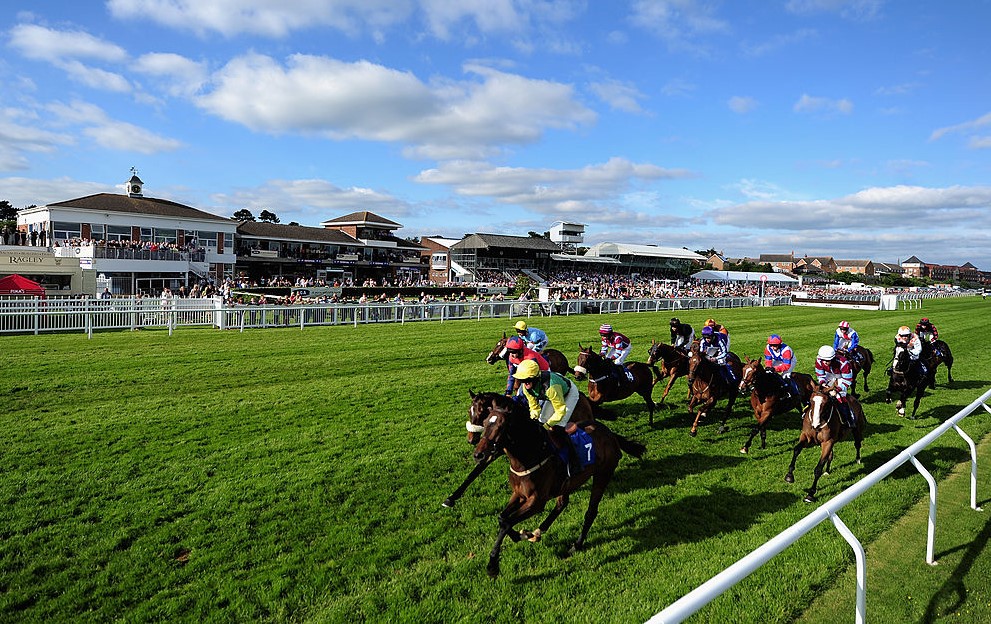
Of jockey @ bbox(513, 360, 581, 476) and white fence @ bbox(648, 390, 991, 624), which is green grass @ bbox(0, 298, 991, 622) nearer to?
white fence @ bbox(648, 390, 991, 624)

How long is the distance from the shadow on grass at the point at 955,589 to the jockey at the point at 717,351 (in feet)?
13.1

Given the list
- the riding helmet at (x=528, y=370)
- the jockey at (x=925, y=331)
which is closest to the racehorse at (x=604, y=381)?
the riding helmet at (x=528, y=370)

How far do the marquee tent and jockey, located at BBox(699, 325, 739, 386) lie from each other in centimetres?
2049

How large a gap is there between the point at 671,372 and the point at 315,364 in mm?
7329

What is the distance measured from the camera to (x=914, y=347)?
Answer: 9883 millimetres

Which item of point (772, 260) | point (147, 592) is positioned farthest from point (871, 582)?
point (772, 260)

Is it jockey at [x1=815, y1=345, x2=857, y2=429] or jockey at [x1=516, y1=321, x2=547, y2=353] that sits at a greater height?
jockey at [x1=516, y1=321, x2=547, y2=353]

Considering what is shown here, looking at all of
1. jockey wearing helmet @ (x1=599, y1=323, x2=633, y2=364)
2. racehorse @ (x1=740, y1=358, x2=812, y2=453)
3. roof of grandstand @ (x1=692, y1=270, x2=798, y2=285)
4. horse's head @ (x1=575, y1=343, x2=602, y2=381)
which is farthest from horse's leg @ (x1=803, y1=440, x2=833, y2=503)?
roof of grandstand @ (x1=692, y1=270, x2=798, y2=285)

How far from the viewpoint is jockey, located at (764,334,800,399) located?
7914 mm

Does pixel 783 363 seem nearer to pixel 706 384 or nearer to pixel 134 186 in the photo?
pixel 706 384

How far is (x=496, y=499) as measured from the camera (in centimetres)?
558

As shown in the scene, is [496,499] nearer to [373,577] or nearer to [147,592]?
[373,577]

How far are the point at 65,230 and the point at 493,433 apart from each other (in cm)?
3485

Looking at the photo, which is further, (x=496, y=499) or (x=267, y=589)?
(x=496, y=499)
